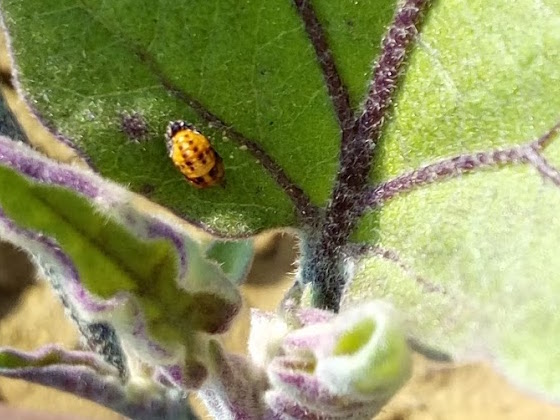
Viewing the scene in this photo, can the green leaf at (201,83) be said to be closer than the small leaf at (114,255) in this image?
No

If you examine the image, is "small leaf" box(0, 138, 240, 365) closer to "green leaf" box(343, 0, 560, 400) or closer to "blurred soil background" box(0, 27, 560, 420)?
"green leaf" box(343, 0, 560, 400)

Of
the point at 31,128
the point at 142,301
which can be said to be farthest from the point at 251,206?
the point at 31,128

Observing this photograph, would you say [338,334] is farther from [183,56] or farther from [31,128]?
[31,128]

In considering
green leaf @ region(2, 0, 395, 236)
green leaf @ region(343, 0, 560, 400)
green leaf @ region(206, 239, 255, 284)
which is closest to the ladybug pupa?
green leaf @ region(2, 0, 395, 236)

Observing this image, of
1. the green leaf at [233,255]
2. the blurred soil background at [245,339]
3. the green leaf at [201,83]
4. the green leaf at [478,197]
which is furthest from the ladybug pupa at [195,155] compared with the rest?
the blurred soil background at [245,339]

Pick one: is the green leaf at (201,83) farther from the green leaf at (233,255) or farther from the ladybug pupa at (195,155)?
the green leaf at (233,255)

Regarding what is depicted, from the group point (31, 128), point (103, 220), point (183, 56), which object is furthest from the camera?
point (31, 128)
